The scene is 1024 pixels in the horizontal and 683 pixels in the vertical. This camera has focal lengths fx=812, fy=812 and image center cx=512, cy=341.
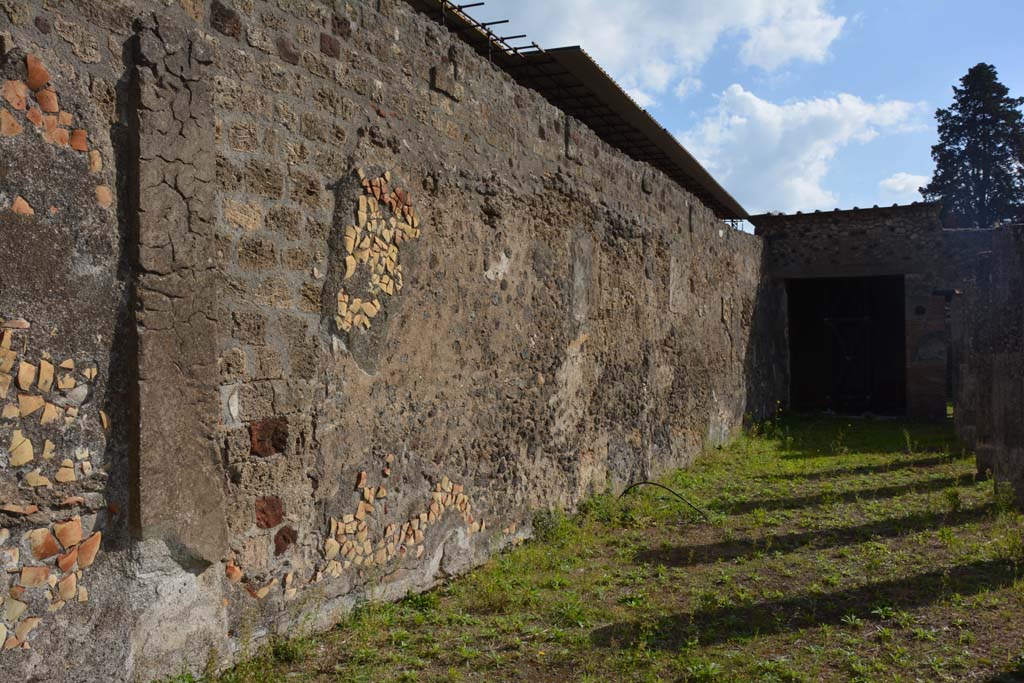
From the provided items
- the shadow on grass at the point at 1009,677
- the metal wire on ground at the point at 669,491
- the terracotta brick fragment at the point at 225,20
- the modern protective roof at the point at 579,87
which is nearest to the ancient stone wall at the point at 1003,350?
the metal wire on ground at the point at 669,491

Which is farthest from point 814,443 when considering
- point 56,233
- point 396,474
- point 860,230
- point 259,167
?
point 56,233

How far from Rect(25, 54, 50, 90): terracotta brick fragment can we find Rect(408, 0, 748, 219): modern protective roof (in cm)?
420

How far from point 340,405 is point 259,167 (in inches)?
38.0

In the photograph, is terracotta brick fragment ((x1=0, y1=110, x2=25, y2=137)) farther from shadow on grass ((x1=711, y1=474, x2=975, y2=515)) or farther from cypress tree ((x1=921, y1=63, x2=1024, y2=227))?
cypress tree ((x1=921, y1=63, x2=1024, y2=227))

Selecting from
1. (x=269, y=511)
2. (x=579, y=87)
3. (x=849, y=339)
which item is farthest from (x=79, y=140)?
(x=849, y=339)

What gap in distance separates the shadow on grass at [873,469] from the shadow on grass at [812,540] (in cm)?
156

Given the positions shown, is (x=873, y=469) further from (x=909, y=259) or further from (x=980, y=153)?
(x=980, y=153)

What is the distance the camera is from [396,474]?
3559mm

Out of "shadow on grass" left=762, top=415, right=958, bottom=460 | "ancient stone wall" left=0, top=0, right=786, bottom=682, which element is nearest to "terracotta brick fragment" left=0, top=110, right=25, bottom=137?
"ancient stone wall" left=0, top=0, right=786, bottom=682

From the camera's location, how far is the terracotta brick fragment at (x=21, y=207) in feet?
7.04

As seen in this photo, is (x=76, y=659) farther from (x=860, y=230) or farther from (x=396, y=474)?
(x=860, y=230)

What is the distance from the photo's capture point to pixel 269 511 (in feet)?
9.53

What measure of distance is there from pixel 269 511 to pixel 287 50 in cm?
170

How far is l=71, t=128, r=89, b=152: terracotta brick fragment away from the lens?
230 cm
